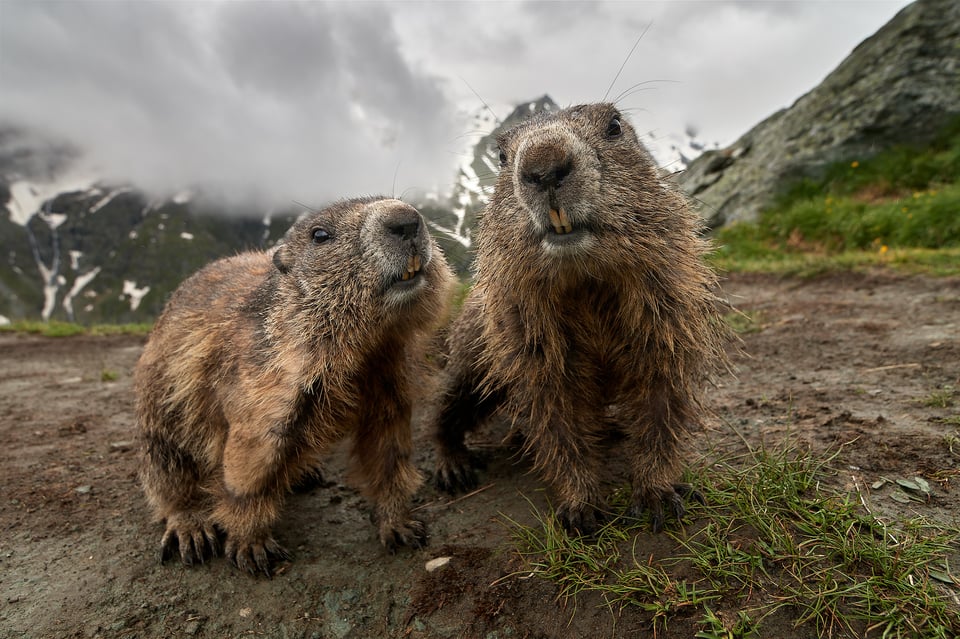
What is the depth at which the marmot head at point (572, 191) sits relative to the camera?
2252 millimetres

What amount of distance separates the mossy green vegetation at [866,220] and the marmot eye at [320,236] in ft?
26.1

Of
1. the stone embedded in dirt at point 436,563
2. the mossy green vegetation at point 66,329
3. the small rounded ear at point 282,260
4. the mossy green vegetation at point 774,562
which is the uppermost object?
the mossy green vegetation at point 66,329

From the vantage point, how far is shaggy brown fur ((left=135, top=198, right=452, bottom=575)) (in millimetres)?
2723

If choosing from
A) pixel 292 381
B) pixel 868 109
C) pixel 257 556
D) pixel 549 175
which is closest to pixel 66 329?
pixel 257 556

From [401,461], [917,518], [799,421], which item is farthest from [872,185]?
[401,461]

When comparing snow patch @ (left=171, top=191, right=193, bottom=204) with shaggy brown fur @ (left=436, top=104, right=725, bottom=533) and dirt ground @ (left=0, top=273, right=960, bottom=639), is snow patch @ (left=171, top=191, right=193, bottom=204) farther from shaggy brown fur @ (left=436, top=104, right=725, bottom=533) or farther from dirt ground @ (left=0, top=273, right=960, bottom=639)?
shaggy brown fur @ (left=436, top=104, right=725, bottom=533)

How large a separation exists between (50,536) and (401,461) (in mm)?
2059

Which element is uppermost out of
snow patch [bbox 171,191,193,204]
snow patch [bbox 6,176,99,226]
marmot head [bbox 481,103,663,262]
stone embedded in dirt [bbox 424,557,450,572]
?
snow patch [bbox 6,176,99,226]

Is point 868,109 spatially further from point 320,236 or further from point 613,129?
point 320,236

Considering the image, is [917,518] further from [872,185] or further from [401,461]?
[872,185]

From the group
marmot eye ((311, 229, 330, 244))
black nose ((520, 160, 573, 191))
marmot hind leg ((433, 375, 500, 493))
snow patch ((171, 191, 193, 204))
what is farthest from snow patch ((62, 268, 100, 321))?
black nose ((520, 160, 573, 191))

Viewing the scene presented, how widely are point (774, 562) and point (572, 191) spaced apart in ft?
5.51

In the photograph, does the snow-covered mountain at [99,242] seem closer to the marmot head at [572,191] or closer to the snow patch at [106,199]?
the snow patch at [106,199]

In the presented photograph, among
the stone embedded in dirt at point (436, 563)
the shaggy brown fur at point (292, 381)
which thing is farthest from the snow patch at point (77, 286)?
the stone embedded in dirt at point (436, 563)
